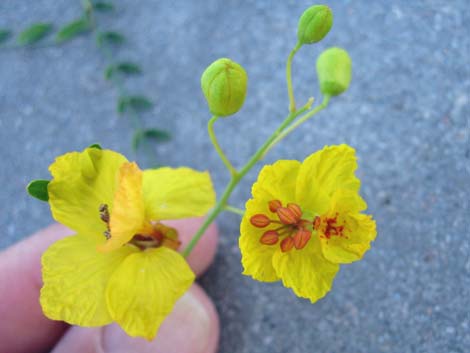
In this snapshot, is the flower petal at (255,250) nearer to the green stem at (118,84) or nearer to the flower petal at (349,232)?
the flower petal at (349,232)

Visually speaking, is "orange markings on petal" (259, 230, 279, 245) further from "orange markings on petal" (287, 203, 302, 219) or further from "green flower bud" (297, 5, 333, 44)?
"green flower bud" (297, 5, 333, 44)

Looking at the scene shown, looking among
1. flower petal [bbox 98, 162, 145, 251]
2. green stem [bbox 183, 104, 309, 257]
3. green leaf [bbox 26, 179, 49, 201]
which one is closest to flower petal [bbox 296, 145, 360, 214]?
green stem [bbox 183, 104, 309, 257]

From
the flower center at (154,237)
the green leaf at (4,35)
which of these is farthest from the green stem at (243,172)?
the green leaf at (4,35)

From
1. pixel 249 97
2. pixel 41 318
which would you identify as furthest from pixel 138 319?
pixel 249 97

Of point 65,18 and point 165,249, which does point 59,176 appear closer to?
point 165,249

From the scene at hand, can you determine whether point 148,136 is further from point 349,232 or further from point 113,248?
point 349,232
